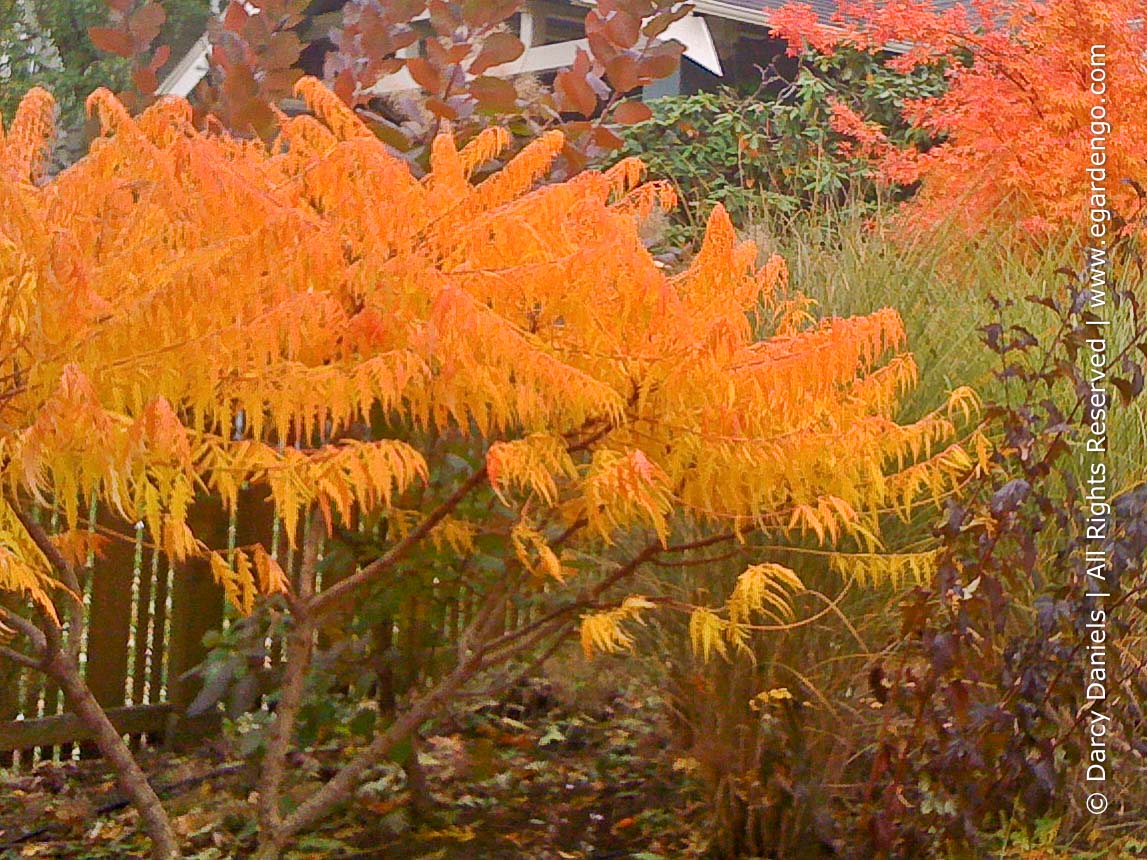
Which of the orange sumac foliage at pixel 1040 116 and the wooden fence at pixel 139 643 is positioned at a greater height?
the orange sumac foliage at pixel 1040 116

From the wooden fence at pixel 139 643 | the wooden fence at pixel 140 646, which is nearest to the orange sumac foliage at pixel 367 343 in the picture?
the wooden fence at pixel 140 646

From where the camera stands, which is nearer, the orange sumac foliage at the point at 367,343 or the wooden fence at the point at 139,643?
the orange sumac foliage at the point at 367,343

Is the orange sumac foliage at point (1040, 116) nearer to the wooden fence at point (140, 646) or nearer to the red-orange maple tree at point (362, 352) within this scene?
the wooden fence at point (140, 646)

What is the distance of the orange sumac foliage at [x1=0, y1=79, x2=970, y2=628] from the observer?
8.04 ft

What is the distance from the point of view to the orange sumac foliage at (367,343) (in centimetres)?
245

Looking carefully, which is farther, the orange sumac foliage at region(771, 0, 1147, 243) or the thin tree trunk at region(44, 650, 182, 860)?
the orange sumac foliage at region(771, 0, 1147, 243)

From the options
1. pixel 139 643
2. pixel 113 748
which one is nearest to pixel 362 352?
pixel 113 748

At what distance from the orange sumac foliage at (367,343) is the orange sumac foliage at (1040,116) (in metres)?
4.36

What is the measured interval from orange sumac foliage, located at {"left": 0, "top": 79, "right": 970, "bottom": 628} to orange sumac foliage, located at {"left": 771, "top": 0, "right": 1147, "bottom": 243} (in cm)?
436

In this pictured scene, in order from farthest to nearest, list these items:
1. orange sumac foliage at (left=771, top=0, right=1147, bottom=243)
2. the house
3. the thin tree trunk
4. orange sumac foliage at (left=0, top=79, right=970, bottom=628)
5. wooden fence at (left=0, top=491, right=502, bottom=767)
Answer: the house, orange sumac foliage at (left=771, top=0, right=1147, bottom=243), wooden fence at (left=0, top=491, right=502, bottom=767), the thin tree trunk, orange sumac foliage at (left=0, top=79, right=970, bottom=628)

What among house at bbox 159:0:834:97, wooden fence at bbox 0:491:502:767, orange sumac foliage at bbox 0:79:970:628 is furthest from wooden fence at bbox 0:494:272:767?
house at bbox 159:0:834:97

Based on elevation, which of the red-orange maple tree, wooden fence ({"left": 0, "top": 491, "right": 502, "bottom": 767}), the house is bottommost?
wooden fence ({"left": 0, "top": 491, "right": 502, "bottom": 767})

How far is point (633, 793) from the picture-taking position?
4906mm

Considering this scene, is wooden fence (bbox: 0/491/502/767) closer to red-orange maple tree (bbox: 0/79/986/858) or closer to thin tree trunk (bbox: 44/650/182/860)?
thin tree trunk (bbox: 44/650/182/860)
